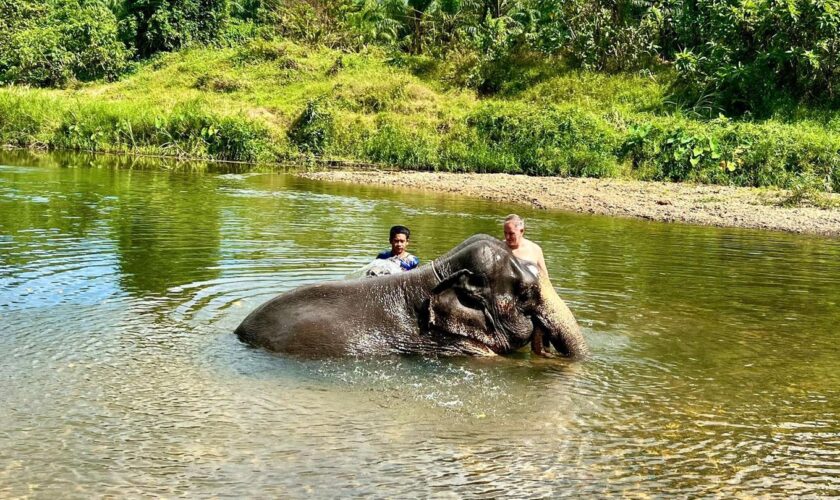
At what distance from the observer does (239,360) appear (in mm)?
8336

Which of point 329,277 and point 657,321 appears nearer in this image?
point 657,321

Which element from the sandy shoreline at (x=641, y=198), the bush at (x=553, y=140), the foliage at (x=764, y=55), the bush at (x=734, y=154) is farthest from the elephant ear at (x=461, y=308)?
the foliage at (x=764, y=55)

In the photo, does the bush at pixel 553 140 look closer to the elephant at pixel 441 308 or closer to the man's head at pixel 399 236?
the man's head at pixel 399 236

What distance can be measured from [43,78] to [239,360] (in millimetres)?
48682

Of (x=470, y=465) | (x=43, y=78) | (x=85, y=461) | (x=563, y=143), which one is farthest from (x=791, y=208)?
(x=43, y=78)

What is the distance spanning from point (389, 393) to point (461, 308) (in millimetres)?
1392

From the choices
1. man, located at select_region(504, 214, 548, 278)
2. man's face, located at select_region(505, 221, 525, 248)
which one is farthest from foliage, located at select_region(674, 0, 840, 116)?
man's face, located at select_region(505, 221, 525, 248)

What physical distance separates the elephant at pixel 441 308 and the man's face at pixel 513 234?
0.95 meters

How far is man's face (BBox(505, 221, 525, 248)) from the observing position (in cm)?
967

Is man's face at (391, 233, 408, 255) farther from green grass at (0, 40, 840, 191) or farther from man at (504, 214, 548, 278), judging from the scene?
green grass at (0, 40, 840, 191)

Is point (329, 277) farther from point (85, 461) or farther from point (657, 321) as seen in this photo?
point (85, 461)

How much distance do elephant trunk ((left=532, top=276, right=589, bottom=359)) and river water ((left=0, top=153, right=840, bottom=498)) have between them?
0.68 ft

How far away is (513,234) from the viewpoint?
970 centimetres

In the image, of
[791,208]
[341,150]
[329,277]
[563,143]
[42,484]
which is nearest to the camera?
[42,484]
